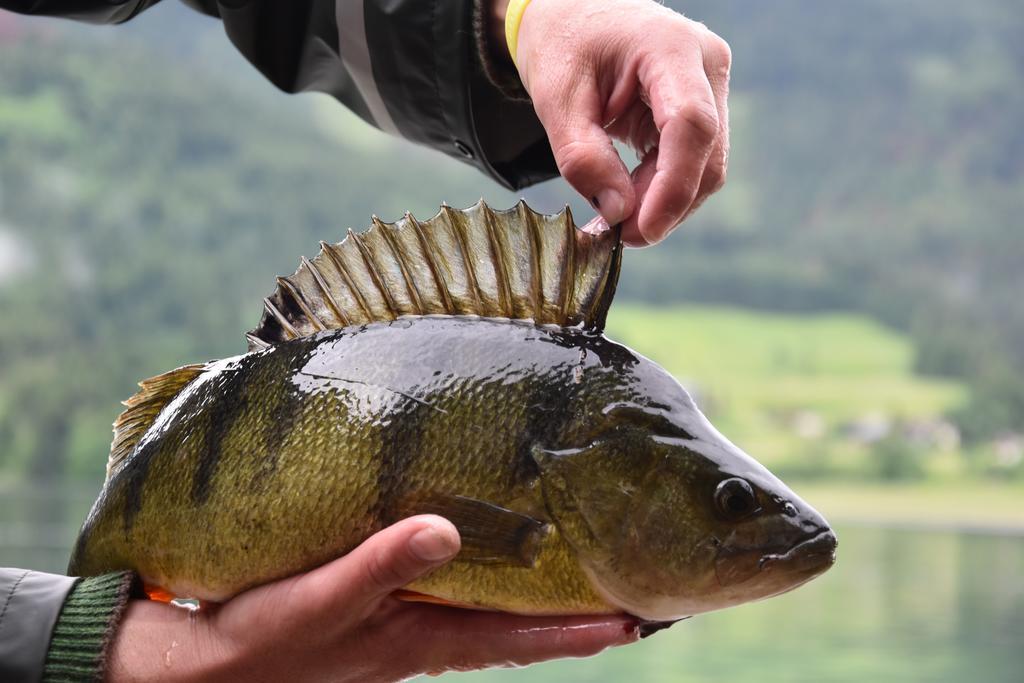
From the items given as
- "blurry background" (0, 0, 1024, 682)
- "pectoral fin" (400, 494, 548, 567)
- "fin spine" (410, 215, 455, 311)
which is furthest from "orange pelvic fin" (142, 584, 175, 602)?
"blurry background" (0, 0, 1024, 682)

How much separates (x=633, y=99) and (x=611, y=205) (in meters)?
0.21

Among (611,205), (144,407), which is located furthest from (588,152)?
(144,407)

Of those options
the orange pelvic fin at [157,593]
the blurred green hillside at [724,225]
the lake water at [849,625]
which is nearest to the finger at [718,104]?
the orange pelvic fin at [157,593]

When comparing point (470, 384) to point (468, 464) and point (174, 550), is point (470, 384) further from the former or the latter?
point (174, 550)

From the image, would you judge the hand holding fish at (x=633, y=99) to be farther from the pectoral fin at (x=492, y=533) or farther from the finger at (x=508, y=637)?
the finger at (x=508, y=637)

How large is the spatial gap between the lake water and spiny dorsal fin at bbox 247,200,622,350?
1407 cm

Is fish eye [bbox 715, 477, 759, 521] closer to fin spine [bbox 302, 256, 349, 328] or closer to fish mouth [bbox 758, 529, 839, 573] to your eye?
fish mouth [bbox 758, 529, 839, 573]

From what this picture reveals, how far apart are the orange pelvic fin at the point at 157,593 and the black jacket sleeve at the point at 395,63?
1.02 metres

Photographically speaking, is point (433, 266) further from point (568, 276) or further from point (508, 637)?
point (508, 637)

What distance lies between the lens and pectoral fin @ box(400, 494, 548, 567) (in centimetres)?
162

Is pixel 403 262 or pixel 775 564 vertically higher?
pixel 403 262

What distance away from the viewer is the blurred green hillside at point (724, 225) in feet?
96.8

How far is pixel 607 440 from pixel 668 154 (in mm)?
435

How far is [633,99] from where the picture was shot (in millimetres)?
1817
